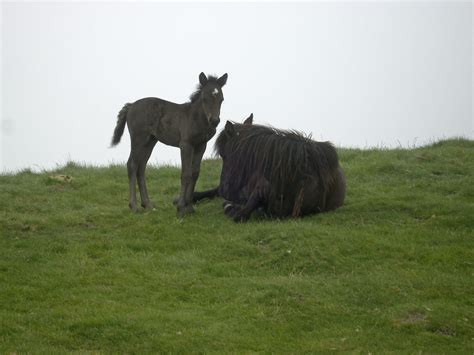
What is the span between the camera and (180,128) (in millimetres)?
13133

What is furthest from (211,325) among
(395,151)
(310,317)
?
(395,151)

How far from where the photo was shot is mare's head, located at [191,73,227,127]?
40.9 ft

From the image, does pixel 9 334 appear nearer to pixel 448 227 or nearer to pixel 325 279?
pixel 325 279

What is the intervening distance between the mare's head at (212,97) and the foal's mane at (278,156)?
75cm

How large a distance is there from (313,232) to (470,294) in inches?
102

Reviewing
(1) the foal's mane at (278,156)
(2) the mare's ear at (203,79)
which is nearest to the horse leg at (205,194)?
(1) the foal's mane at (278,156)

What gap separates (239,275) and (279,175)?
285cm

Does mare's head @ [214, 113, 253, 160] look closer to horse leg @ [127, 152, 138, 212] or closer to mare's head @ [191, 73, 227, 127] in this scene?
mare's head @ [191, 73, 227, 127]

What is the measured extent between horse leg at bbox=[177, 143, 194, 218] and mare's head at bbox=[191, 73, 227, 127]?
66 cm

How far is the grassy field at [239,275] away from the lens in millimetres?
8117

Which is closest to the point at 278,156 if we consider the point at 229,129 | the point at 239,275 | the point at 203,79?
the point at 229,129

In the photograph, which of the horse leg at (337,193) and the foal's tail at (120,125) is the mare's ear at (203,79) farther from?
the horse leg at (337,193)

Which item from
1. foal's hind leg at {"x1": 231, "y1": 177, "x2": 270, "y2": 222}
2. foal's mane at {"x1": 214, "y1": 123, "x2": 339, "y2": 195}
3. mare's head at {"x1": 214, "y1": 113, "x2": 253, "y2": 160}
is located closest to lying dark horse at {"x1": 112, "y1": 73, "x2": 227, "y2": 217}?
mare's head at {"x1": 214, "y1": 113, "x2": 253, "y2": 160}

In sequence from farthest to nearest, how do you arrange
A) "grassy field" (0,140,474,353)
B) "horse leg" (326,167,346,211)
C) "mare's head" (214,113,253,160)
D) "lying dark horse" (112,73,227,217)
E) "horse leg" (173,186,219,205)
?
"horse leg" (173,186,219,205), "mare's head" (214,113,253,160), "horse leg" (326,167,346,211), "lying dark horse" (112,73,227,217), "grassy field" (0,140,474,353)
